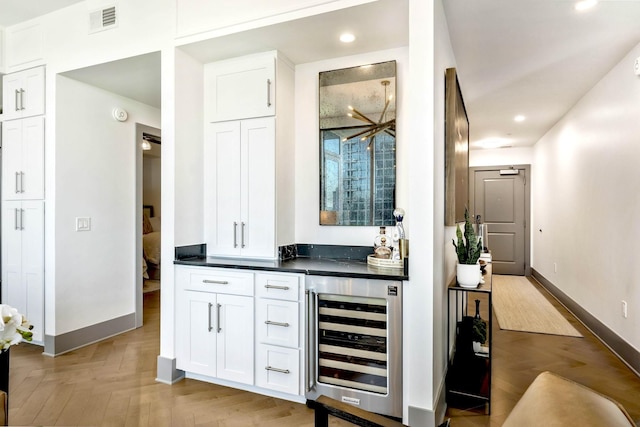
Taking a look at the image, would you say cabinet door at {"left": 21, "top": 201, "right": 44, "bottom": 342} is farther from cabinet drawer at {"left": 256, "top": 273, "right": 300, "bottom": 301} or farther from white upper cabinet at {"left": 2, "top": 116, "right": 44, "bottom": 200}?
cabinet drawer at {"left": 256, "top": 273, "right": 300, "bottom": 301}

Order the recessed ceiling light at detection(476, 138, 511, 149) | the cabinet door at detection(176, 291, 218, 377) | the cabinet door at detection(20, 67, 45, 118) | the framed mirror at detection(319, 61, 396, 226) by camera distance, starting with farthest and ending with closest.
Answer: the recessed ceiling light at detection(476, 138, 511, 149), the cabinet door at detection(20, 67, 45, 118), the framed mirror at detection(319, 61, 396, 226), the cabinet door at detection(176, 291, 218, 377)

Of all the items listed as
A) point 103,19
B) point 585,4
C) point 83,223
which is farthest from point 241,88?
point 585,4

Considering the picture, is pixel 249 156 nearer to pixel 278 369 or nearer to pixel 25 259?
pixel 278 369

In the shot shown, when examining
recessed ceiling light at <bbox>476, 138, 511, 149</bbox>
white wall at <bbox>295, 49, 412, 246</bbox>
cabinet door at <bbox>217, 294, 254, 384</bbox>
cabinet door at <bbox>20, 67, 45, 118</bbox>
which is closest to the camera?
cabinet door at <bbox>217, 294, 254, 384</bbox>

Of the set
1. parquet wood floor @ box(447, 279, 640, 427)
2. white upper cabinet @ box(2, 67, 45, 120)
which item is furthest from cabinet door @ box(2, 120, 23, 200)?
parquet wood floor @ box(447, 279, 640, 427)

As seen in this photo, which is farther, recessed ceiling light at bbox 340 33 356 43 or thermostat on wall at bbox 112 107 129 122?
thermostat on wall at bbox 112 107 129 122

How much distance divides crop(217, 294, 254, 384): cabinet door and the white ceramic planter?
1.42 m

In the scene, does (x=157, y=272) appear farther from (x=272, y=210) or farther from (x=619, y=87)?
(x=619, y=87)

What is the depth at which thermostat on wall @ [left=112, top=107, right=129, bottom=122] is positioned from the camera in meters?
3.70

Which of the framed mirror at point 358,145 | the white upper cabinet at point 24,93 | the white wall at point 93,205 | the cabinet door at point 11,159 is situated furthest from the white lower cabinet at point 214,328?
the white upper cabinet at point 24,93

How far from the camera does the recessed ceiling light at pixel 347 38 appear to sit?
8.11 feet

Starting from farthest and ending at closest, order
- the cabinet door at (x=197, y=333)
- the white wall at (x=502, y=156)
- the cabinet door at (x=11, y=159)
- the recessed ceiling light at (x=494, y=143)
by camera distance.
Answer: the white wall at (x=502, y=156)
the recessed ceiling light at (x=494, y=143)
the cabinet door at (x=11, y=159)
the cabinet door at (x=197, y=333)

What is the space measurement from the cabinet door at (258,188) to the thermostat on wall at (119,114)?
1.79 metres

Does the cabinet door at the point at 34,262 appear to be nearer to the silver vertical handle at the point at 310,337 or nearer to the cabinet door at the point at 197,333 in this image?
the cabinet door at the point at 197,333
